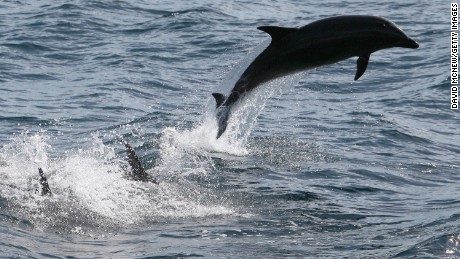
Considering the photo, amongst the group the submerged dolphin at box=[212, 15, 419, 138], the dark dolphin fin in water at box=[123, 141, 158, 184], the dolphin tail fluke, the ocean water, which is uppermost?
the submerged dolphin at box=[212, 15, 419, 138]

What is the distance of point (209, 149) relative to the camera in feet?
54.4

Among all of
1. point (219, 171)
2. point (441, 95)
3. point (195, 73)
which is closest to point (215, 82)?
point (195, 73)

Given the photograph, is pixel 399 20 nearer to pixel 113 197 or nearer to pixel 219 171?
pixel 219 171

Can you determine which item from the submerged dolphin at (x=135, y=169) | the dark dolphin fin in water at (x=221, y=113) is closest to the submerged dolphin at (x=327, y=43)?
the dark dolphin fin in water at (x=221, y=113)

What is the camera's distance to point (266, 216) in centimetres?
1281

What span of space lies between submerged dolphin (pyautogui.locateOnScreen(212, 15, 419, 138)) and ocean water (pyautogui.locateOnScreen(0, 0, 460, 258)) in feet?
2.21

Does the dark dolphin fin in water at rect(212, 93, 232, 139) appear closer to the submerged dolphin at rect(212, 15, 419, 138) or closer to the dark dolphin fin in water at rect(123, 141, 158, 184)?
the submerged dolphin at rect(212, 15, 419, 138)

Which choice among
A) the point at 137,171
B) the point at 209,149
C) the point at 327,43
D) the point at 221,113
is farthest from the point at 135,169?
the point at 327,43

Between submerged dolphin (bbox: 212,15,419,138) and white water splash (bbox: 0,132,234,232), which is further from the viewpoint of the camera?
white water splash (bbox: 0,132,234,232)

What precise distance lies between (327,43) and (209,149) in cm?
487

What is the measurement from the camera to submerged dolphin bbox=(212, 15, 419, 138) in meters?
12.1

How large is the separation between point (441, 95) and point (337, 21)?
31.8 ft

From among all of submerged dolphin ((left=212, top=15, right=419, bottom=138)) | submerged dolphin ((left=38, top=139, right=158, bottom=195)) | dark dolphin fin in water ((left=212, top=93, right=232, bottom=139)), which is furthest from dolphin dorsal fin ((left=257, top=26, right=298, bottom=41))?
submerged dolphin ((left=38, top=139, right=158, bottom=195))

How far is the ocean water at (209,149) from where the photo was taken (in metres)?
11.9
